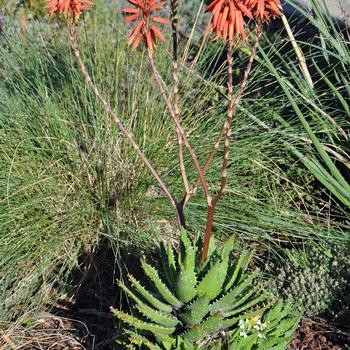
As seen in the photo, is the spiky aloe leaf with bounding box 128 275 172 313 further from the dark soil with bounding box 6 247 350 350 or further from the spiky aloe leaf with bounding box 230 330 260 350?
the dark soil with bounding box 6 247 350 350

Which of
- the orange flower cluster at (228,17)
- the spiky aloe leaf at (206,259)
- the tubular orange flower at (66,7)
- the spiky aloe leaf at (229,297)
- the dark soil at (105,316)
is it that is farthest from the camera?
the dark soil at (105,316)

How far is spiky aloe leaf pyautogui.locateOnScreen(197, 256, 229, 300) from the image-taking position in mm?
2855

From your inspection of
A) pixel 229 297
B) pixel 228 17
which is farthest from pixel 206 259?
pixel 228 17

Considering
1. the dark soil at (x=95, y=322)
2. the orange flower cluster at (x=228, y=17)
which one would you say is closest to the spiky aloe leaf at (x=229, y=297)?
the dark soil at (x=95, y=322)

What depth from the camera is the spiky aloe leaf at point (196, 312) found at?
2818 millimetres

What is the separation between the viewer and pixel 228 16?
8.62 ft

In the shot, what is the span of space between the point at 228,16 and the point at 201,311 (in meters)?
1.07

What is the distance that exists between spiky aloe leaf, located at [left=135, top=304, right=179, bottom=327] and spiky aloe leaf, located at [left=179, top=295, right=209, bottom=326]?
0.14 ft

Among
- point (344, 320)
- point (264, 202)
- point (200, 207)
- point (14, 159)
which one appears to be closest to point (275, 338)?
point (344, 320)

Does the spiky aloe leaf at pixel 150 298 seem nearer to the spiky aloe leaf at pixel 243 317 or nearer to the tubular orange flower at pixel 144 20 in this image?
the spiky aloe leaf at pixel 243 317

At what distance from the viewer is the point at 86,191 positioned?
4.10 meters

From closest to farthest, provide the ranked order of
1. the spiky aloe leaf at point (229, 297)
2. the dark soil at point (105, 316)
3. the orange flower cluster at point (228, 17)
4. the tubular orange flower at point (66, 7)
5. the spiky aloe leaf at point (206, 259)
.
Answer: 1. the orange flower cluster at point (228, 17)
2. the tubular orange flower at point (66, 7)
3. the spiky aloe leaf at point (229, 297)
4. the spiky aloe leaf at point (206, 259)
5. the dark soil at point (105, 316)

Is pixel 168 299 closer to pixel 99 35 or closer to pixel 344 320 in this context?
pixel 344 320

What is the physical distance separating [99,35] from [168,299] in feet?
8.35
